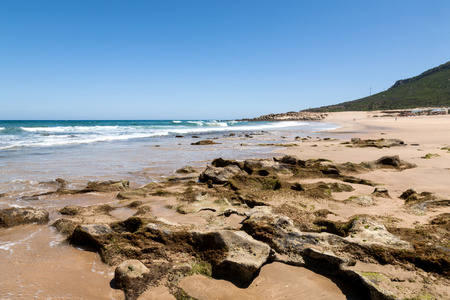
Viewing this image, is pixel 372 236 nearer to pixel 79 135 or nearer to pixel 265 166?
pixel 265 166

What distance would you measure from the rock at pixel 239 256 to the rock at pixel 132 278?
788mm

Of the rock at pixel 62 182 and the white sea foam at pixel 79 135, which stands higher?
the white sea foam at pixel 79 135

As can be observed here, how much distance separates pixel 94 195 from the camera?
21.6ft

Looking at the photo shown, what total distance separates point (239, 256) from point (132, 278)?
1.20 meters

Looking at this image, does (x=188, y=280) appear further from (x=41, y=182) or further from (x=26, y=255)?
(x=41, y=182)

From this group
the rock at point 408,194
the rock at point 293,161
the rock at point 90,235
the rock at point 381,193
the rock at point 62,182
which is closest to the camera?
the rock at point 90,235

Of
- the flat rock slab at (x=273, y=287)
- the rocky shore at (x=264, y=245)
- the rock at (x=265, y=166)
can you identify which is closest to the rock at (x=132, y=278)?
the rocky shore at (x=264, y=245)

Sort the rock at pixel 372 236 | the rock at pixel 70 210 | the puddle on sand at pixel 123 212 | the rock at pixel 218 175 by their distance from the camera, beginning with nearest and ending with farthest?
the rock at pixel 372 236 < the puddle on sand at pixel 123 212 < the rock at pixel 70 210 < the rock at pixel 218 175

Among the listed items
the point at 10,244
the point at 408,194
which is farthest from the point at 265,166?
the point at 10,244

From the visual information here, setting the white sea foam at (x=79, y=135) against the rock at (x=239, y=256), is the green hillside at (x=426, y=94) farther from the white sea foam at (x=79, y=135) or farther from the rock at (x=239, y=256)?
the rock at (x=239, y=256)

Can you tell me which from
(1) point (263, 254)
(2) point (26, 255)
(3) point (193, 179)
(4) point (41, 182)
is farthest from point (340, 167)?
(4) point (41, 182)

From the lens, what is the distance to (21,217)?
467cm

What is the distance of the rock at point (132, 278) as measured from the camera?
274 cm

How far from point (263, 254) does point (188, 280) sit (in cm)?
90
